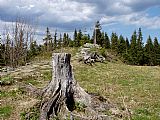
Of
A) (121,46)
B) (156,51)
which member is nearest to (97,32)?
(121,46)

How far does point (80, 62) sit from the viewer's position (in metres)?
33.4

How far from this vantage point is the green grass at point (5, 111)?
36.7 ft

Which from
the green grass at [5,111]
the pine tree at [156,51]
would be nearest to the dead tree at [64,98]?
the green grass at [5,111]

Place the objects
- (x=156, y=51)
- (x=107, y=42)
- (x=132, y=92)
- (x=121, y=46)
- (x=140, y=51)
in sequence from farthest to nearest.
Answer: (x=107, y=42) → (x=121, y=46) → (x=156, y=51) → (x=140, y=51) → (x=132, y=92)

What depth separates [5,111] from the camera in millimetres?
11570

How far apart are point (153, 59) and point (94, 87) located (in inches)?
2367

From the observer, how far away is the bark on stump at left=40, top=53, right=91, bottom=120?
11469 mm

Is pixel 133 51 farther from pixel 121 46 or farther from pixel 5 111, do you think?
pixel 5 111

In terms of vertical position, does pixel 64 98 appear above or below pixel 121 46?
above

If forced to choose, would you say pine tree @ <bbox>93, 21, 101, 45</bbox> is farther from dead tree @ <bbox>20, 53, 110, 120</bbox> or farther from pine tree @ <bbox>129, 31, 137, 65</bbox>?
dead tree @ <bbox>20, 53, 110, 120</bbox>

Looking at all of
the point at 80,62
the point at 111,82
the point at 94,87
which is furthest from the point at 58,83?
the point at 80,62

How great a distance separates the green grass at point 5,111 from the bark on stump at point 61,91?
1.23m

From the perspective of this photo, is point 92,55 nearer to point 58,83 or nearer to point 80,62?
point 80,62

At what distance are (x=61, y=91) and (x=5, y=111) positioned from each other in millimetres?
2185
